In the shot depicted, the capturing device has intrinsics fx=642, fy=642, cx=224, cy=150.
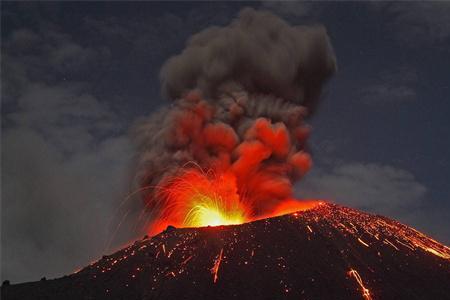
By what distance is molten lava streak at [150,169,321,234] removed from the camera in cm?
5312

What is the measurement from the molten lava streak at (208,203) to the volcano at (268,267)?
5.13 m

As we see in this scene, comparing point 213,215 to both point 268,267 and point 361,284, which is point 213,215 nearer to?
point 268,267

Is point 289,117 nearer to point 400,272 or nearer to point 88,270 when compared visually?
point 400,272

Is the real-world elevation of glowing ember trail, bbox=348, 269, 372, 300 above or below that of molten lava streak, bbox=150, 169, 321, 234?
below

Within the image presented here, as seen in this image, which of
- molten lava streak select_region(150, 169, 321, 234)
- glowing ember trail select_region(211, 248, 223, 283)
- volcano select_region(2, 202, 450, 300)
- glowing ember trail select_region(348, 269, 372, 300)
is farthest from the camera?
molten lava streak select_region(150, 169, 321, 234)

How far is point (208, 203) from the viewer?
5500cm

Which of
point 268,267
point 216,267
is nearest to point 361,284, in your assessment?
point 268,267

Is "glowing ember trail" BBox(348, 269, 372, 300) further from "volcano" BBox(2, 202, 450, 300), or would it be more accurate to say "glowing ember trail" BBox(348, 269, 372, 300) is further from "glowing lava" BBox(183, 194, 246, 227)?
"glowing lava" BBox(183, 194, 246, 227)

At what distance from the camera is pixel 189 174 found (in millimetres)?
53094

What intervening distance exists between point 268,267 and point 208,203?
1457cm

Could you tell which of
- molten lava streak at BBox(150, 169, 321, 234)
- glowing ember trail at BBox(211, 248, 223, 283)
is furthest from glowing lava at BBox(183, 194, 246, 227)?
glowing ember trail at BBox(211, 248, 223, 283)

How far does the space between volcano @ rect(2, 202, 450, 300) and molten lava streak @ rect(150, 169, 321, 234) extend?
513 centimetres

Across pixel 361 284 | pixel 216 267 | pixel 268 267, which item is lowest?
pixel 361 284

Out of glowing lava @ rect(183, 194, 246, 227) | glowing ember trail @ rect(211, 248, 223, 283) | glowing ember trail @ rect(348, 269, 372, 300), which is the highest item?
glowing lava @ rect(183, 194, 246, 227)
